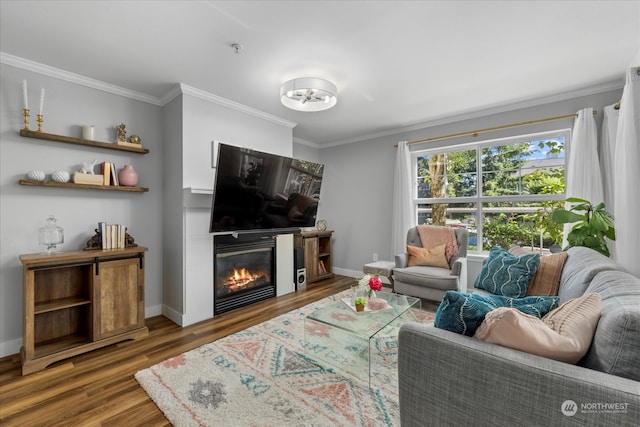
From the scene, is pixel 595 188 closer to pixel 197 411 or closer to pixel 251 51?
pixel 251 51

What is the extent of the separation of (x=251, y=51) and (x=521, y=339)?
8.45ft

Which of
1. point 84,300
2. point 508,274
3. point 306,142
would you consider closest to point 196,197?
point 84,300

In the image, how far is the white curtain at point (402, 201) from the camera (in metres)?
4.14

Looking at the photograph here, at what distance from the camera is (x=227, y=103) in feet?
10.8

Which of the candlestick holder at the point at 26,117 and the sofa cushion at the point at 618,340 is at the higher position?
the candlestick holder at the point at 26,117

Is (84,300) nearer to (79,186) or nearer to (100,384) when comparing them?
(100,384)

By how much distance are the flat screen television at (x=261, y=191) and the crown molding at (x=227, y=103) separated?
0.86 m

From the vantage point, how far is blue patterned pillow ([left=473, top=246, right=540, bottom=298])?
2.20m

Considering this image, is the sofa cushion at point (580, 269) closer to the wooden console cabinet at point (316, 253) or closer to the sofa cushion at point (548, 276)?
the sofa cushion at point (548, 276)

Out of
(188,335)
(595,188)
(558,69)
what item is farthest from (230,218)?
(595,188)

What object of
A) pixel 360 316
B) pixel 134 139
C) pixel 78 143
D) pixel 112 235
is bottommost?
pixel 360 316

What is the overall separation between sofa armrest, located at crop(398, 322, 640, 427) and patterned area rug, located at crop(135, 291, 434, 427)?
730 millimetres

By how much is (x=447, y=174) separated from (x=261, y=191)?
273 centimetres

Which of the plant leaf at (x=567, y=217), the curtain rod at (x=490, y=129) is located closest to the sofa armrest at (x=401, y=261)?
the plant leaf at (x=567, y=217)
